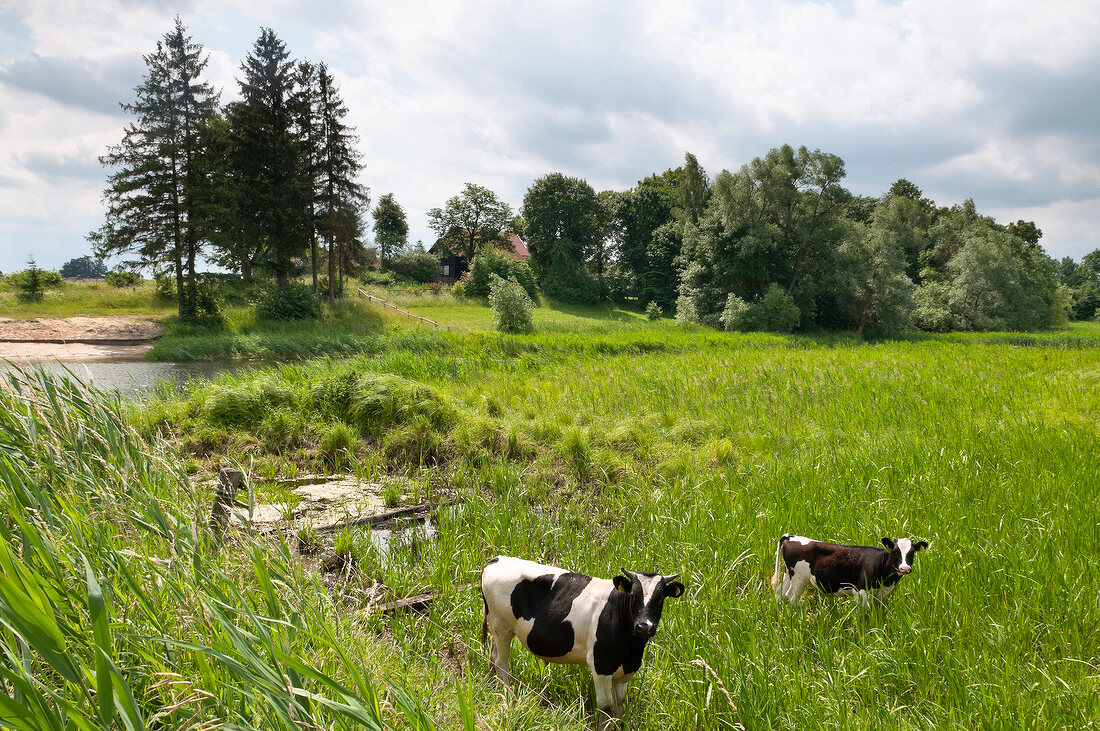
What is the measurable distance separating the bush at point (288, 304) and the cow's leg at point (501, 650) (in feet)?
98.3

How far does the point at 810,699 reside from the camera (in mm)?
3289

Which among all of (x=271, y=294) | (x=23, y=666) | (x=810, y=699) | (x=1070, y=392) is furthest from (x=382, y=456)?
(x=271, y=294)

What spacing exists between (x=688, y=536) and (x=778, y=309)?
33.0 m

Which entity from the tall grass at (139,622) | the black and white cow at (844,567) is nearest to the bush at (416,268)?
the black and white cow at (844,567)

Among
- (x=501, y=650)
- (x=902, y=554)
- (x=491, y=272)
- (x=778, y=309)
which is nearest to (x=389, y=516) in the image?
(x=501, y=650)

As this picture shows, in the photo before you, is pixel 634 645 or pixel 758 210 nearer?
pixel 634 645

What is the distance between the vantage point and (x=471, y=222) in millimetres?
63875

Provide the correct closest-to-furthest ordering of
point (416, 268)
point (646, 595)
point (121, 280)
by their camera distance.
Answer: point (646, 595)
point (121, 280)
point (416, 268)

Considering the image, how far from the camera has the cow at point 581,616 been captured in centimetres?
298

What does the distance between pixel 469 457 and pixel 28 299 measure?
109 ft

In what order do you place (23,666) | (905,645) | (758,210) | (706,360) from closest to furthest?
(23,666) < (905,645) < (706,360) < (758,210)

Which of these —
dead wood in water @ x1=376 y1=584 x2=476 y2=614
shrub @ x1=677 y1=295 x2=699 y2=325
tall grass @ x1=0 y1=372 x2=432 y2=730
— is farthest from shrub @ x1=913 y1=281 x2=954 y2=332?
tall grass @ x1=0 y1=372 x2=432 y2=730

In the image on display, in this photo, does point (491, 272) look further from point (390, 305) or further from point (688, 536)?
point (688, 536)

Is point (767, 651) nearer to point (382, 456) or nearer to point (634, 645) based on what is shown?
point (634, 645)
